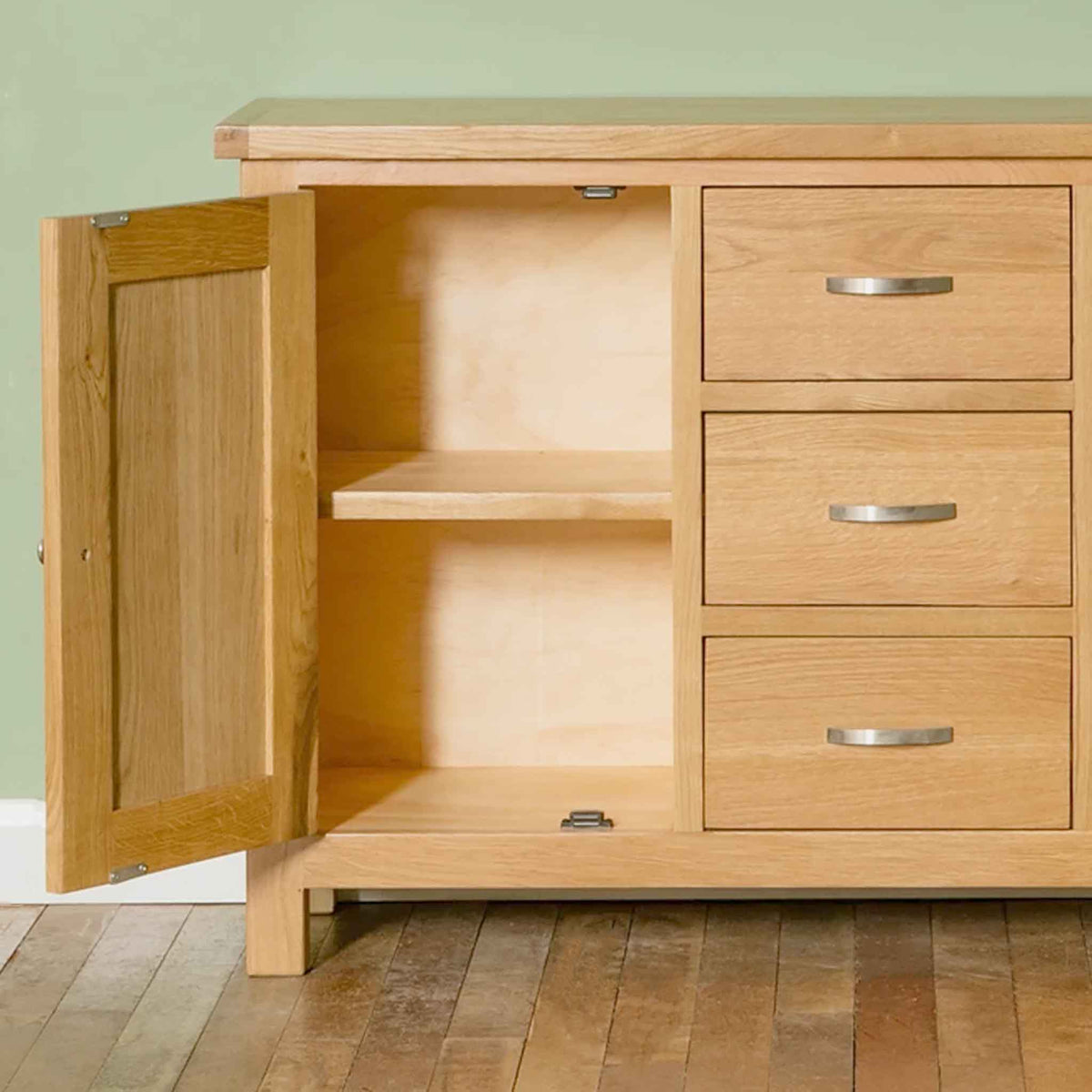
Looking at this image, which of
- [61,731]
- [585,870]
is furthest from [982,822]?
[61,731]

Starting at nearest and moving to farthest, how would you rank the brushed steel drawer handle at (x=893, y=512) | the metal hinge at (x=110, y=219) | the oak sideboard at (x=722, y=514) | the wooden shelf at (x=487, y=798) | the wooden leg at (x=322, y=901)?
the metal hinge at (x=110, y=219) → the oak sideboard at (x=722, y=514) → the brushed steel drawer handle at (x=893, y=512) → the wooden shelf at (x=487, y=798) → the wooden leg at (x=322, y=901)

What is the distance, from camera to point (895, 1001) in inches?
79.4

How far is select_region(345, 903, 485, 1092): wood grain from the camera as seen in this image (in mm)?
1865

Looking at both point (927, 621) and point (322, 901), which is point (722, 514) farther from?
point (322, 901)

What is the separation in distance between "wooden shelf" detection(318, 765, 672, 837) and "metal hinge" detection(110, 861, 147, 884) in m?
0.23

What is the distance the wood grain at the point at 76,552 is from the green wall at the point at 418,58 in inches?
22.6

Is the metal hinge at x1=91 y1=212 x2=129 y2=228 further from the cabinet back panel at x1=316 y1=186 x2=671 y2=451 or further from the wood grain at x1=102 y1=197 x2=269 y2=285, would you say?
the cabinet back panel at x1=316 y1=186 x2=671 y2=451

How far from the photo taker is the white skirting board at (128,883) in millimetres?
2365

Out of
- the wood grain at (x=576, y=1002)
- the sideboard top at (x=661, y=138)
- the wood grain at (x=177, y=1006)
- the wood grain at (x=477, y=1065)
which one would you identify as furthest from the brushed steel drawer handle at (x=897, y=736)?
the wood grain at (x=177, y=1006)

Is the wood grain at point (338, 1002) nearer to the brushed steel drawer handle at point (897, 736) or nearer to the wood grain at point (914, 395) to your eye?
the brushed steel drawer handle at point (897, 736)

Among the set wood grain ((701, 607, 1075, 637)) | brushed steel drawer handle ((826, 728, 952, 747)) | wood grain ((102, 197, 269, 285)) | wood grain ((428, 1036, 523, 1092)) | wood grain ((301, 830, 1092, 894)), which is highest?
wood grain ((102, 197, 269, 285))

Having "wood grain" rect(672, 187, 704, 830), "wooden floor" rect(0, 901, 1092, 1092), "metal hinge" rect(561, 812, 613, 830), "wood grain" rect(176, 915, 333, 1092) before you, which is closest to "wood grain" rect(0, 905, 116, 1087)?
"wooden floor" rect(0, 901, 1092, 1092)

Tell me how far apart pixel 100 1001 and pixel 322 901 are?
0.33 m

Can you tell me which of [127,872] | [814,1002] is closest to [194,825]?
[127,872]
